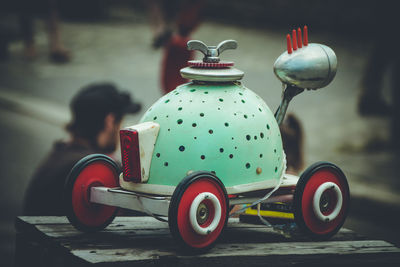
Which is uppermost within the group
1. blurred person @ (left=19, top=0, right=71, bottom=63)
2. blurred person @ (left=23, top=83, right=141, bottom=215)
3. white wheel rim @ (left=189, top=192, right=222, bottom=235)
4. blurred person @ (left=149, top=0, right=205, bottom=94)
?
blurred person @ (left=19, top=0, right=71, bottom=63)

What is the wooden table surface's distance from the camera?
2.11m

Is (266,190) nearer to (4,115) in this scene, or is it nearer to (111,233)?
(111,233)

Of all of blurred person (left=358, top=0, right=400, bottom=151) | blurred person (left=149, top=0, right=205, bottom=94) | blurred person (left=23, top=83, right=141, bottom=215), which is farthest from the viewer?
blurred person (left=358, top=0, right=400, bottom=151)

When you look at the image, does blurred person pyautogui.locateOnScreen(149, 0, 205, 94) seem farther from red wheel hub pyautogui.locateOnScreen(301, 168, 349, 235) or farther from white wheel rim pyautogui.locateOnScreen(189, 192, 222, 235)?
white wheel rim pyautogui.locateOnScreen(189, 192, 222, 235)

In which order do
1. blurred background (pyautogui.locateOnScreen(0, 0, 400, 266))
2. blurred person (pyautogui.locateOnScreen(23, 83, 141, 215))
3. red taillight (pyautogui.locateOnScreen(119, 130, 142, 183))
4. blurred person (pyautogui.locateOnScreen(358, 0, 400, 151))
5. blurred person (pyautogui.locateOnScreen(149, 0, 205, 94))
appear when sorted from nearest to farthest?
red taillight (pyautogui.locateOnScreen(119, 130, 142, 183)), blurred person (pyautogui.locateOnScreen(23, 83, 141, 215)), blurred person (pyautogui.locateOnScreen(149, 0, 205, 94)), blurred background (pyautogui.locateOnScreen(0, 0, 400, 266)), blurred person (pyautogui.locateOnScreen(358, 0, 400, 151))

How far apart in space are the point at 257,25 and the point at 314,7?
1.47 m

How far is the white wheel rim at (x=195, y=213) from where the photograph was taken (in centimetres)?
208

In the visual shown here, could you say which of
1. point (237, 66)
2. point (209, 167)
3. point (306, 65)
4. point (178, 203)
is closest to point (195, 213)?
point (178, 203)

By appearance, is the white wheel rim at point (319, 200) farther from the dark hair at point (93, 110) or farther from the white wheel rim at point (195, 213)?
the dark hair at point (93, 110)

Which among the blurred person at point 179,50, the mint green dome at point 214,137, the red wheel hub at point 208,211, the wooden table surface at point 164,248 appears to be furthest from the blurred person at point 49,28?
the red wheel hub at point 208,211

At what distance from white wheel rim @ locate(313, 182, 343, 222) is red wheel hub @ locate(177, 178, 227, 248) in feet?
1.10

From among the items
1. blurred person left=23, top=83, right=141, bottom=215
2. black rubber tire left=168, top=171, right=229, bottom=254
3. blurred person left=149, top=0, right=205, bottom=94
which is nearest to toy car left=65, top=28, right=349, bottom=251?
black rubber tire left=168, top=171, right=229, bottom=254

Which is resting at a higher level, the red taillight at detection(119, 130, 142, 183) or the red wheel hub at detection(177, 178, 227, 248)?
the red taillight at detection(119, 130, 142, 183)

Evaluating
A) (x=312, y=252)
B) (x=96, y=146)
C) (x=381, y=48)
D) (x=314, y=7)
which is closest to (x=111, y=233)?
(x=312, y=252)
